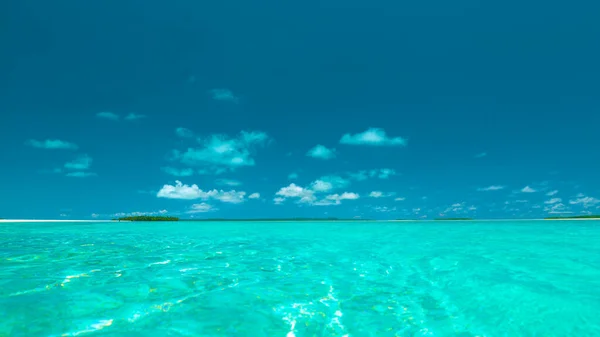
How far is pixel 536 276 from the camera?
480 inches

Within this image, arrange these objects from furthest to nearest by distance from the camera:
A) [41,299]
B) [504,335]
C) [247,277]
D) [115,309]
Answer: [247,277] → [41,299] → [115,309] → [504,335]

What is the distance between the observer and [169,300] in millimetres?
8938

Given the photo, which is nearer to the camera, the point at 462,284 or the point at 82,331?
the point at 82,331

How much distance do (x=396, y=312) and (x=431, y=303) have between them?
1449 millimetres

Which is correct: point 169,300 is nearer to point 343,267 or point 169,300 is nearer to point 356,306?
point 356,306

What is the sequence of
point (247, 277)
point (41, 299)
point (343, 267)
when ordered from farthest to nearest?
1. point (343, 267)
2. point (247, 277)
3. point (41, 299)

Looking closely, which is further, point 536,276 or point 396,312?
point 536,276

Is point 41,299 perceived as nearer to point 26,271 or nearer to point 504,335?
point 26,271

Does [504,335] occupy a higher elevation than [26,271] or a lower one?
lower

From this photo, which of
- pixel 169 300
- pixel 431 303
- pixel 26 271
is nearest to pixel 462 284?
pixel 431 303

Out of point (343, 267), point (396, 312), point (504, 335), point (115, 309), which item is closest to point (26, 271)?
point (115, 309)

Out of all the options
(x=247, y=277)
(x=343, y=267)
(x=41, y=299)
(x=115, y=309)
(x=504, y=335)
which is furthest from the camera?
(x=343, y=267)

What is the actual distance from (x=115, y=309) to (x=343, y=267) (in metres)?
9.07

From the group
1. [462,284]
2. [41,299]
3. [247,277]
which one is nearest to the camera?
[41,299]
